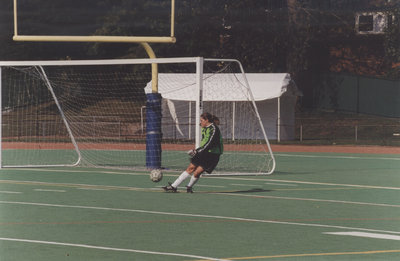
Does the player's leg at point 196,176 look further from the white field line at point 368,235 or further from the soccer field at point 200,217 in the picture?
the white field line at point 368,235

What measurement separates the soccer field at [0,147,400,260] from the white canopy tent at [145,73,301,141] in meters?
17.1

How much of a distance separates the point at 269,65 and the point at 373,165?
92.3 feet

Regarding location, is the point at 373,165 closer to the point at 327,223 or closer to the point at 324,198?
the point at 324,198

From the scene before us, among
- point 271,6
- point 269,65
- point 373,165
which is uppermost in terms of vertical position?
point 271,6

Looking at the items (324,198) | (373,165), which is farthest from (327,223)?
(373,165)

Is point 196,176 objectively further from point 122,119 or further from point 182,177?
point 122,119

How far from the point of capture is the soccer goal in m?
31.6

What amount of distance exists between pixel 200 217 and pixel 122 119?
32.8m

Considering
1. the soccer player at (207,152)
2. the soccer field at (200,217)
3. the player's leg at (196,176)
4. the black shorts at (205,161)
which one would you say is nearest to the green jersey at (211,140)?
the soccer player at (207,152)

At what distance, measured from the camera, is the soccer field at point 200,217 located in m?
11.6

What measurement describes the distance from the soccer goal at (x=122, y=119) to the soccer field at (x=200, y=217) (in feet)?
14.3

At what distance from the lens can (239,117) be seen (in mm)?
43656

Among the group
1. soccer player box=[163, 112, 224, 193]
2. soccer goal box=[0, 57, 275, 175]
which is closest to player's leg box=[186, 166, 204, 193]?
soccer player box=[163, 112, 224, 193]

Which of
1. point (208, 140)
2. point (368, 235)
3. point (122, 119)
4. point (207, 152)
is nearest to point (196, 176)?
point (207, 152)
